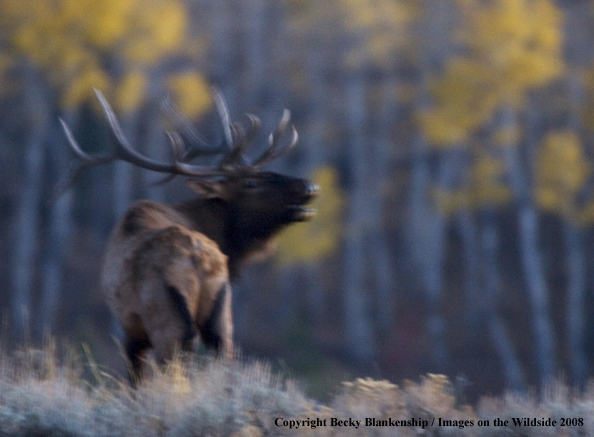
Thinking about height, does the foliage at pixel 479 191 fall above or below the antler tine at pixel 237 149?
above

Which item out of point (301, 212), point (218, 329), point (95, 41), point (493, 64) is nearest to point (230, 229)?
point (301, 212)

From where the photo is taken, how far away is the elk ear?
6.14 metres

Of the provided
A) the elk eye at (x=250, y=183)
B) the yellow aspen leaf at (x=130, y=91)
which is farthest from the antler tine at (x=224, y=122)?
the yellow aspen leaf at (x=130, y=91)

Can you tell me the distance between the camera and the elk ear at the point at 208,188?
20.1ft

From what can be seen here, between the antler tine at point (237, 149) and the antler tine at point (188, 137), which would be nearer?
the antler tine at point (237, 149)

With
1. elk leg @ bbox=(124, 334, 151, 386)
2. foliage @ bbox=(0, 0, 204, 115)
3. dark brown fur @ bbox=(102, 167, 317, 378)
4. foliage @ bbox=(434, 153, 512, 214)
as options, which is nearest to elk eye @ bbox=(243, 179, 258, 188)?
dark brown fur @ bbox=(102, 167, 317, 378)

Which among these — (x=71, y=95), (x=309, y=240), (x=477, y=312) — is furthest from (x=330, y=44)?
(x=477, y=312)

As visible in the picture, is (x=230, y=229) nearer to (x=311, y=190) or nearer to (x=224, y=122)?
(x=311, y=190)

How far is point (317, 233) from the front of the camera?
61.2ft

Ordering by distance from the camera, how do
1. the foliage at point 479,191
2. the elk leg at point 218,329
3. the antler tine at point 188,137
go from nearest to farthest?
the elk leg at point 218,329 < the antler tine at point 188,137 < the foliage at point 479,191

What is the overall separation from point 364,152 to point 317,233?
10.1ft

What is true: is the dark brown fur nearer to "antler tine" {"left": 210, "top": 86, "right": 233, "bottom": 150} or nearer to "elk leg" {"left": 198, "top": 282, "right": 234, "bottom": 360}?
"elk leg" {"left": 198, "top": 282, "right": 234, "bottom": 360}

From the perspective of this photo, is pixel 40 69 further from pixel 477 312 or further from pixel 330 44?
pixel 477 312

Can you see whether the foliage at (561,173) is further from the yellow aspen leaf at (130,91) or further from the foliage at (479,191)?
the yellow aspen leaf at (130,91)
